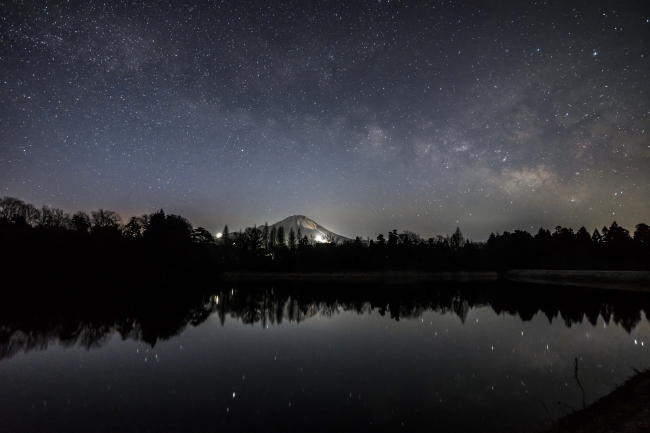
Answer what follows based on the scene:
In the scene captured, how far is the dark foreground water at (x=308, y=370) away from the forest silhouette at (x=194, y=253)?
2239cm

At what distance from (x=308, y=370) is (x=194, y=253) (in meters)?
56.0

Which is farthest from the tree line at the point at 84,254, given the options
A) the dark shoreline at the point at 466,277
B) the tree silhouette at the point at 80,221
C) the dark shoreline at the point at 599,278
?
the dark shoreline at the point at 599,278

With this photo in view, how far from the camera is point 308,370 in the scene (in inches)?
421

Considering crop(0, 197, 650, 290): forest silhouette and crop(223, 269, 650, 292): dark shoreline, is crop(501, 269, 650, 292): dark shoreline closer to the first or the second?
crop(223, 269, 650, 292): dark shoreline

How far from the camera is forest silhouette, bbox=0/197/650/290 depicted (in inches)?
1524

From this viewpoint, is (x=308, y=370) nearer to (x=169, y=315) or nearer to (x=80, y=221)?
(x=169, y=315)

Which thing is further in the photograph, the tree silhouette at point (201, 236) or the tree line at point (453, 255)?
the tree silhouette at point (201, 236)

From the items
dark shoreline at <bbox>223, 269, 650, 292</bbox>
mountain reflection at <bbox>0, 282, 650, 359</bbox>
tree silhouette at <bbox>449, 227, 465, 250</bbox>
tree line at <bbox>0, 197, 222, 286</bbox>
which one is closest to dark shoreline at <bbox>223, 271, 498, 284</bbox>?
dark shoreline at <bbox>223, 269, 650, 292</bbox>

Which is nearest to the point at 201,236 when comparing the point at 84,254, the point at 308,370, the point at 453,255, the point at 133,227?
the point at 133,227

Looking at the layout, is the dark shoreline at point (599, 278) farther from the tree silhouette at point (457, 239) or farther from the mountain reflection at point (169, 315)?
the tree silhouette at point (457, 239)

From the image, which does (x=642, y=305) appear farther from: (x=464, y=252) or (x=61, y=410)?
(x=464, y=252)

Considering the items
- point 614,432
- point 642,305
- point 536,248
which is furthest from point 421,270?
point 614,432

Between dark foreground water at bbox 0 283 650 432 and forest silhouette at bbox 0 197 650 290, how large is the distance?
2239 centimetres

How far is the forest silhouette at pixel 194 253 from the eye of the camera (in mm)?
38719
